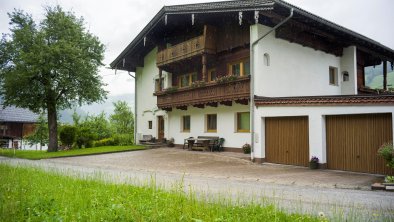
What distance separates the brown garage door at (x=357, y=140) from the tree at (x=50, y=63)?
654 inches

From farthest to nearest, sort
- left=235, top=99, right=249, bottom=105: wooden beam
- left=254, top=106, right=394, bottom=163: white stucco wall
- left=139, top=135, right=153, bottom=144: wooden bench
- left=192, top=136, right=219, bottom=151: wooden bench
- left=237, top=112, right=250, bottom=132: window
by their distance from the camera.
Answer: left=139, top=135, right=153, bottom=144: wooden bench → left=192, top=136, right=219, bottom=151: wooden bench → left=237, top=112, right=250, bottom=132: window → left=235, top=99, right=249, bottom=105: wooden beam → left=254, top=106, right=394, bottom=163: white stucco wall

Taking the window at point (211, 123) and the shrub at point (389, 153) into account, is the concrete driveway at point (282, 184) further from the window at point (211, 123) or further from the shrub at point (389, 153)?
the window at point (211, 123)

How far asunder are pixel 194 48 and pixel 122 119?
2019 centimetres

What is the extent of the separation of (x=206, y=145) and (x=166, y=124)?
5624 millimetres

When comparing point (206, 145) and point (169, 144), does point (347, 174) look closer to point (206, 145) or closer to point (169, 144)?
point (206, 145)

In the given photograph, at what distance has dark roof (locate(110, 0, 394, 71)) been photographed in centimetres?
1585

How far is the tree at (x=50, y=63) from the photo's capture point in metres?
21.7

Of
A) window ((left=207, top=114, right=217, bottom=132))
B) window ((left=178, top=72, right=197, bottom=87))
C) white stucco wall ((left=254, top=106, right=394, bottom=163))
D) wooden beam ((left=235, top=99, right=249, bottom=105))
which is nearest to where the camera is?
white stucco wall ((left=254, top=106, right=394, bottom=163))

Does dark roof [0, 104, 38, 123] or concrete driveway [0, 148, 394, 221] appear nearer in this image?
concrete driveway [0, 148, 394, 221]

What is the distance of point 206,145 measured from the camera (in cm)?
2072

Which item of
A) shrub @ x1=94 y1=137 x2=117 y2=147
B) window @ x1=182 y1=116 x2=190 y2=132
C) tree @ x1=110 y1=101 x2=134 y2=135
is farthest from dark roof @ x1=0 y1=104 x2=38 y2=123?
window @ x1=182 y1=116 x2=190 y2=132

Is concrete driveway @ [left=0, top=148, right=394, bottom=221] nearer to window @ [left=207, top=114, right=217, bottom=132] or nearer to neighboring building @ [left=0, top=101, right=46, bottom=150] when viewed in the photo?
window @ [left=207, top=114, right=217, bottom=132]

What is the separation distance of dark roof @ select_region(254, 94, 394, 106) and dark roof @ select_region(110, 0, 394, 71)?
4175 mm

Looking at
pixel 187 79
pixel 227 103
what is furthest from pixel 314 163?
pixel 187 79
